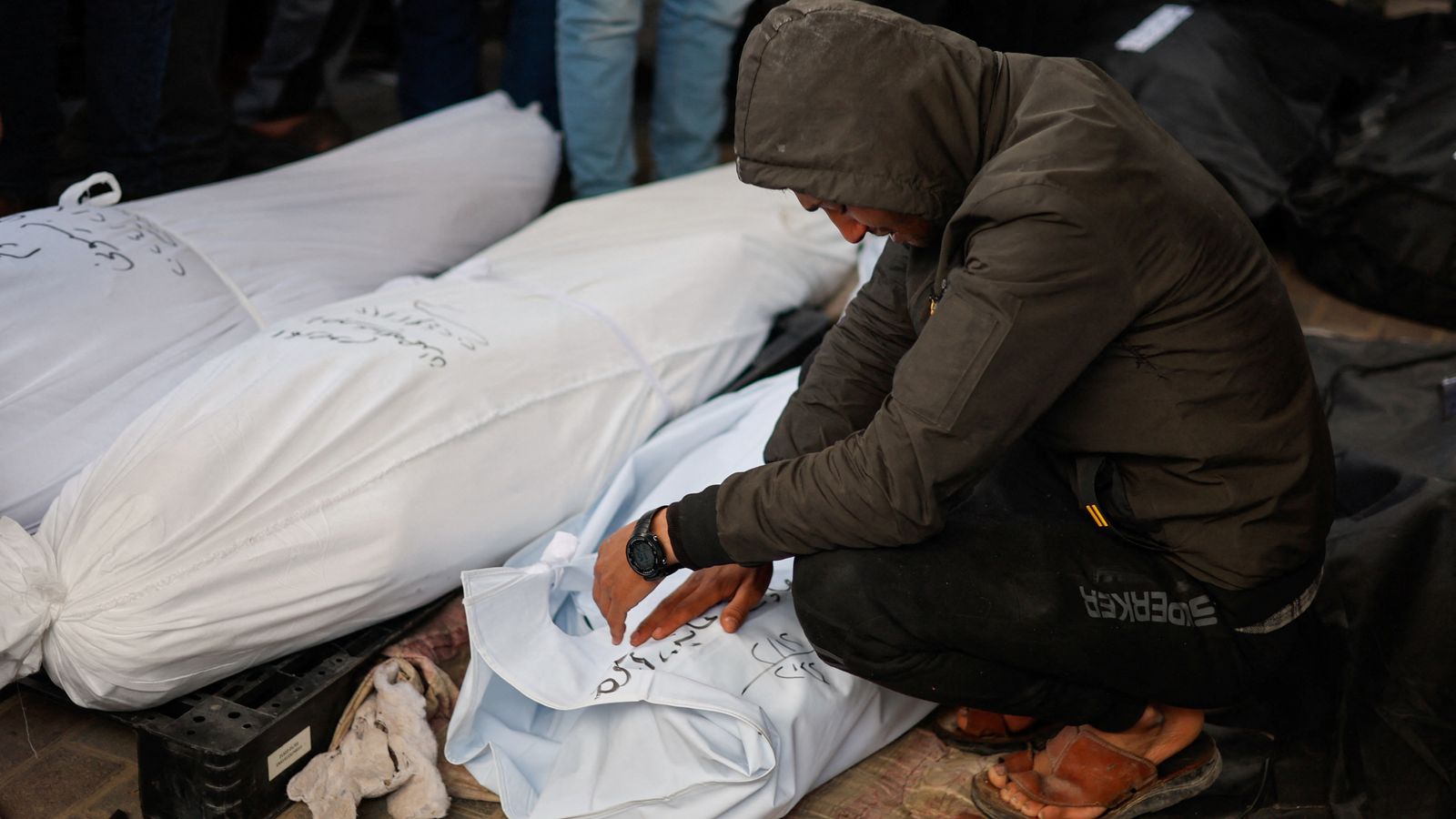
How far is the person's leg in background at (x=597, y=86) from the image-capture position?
2.65 meters

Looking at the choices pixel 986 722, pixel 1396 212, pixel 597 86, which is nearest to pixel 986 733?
pixel 986 722

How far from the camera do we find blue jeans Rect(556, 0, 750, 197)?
2.67 meters

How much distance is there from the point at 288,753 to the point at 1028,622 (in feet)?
2.88

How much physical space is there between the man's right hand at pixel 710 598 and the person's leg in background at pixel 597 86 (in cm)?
152

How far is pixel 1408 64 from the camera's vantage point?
10.8 feet

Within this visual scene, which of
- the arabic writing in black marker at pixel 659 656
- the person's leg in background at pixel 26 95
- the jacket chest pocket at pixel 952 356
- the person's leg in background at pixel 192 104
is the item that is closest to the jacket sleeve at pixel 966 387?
the jacket chest pocket at pixel 952 356

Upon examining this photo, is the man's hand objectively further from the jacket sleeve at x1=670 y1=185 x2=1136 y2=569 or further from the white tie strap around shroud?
the white tie strap around shroud

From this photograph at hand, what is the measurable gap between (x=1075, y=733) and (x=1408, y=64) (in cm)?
269

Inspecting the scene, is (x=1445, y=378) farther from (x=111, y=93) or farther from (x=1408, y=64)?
(x=111, y=93)

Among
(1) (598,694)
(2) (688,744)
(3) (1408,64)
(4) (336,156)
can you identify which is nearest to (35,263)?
(4) (336,156)

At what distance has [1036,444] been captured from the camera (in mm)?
1500

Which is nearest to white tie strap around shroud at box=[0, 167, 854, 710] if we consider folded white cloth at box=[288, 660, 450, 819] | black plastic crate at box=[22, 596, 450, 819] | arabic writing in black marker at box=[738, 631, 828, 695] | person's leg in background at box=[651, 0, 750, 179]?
black plastic crate at box=[22, 596, 450, 819]

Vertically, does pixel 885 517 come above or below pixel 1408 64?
above

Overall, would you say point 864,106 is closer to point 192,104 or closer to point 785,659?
point 785,659
